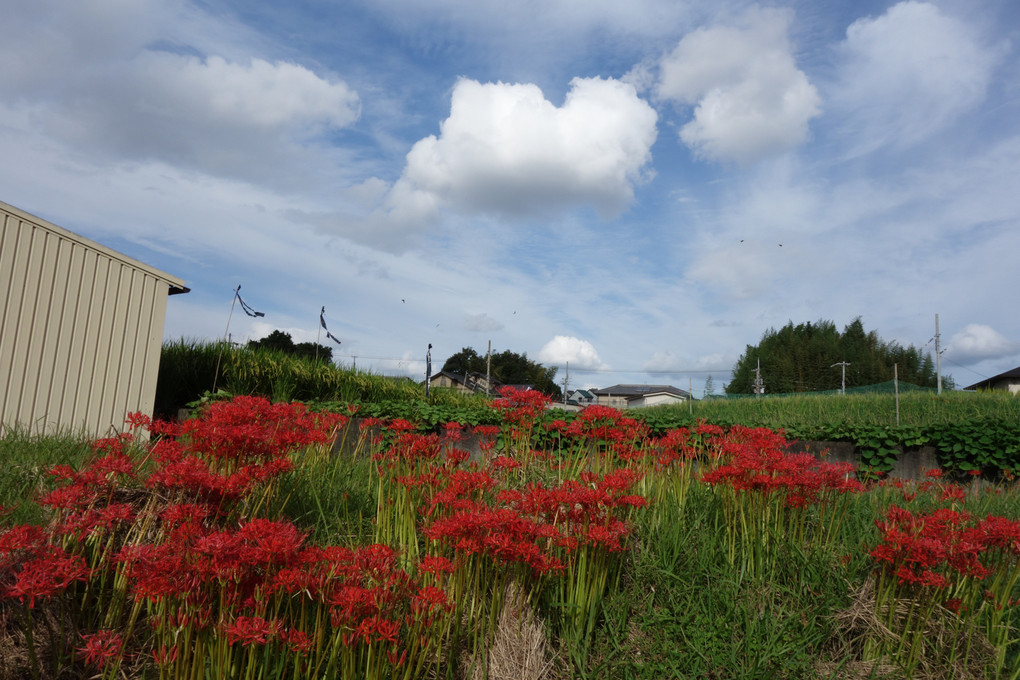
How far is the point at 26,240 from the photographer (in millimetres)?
7391

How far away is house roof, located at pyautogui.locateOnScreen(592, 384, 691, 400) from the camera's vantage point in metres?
82.8

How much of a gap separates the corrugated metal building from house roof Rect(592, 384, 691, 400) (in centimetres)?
7364

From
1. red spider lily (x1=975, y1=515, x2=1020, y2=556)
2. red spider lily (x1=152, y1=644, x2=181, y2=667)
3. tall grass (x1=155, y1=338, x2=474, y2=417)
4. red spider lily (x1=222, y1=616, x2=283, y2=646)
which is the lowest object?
red spider lily (x1=152, y1=644, x2=181, y2=667)

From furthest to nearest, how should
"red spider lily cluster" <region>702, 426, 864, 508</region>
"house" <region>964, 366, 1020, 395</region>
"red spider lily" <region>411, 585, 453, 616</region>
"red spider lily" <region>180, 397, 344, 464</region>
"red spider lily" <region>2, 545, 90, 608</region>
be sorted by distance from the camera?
A: "house" <region>964, 366, 1020, 395</region>
"red spider lily cluster" <region>702, 426, 864, 508</region>
"red spider lily" <region>180, 397, 344, 464</region>
"red spider lily" <region>411, 585, 453, 616</region>
"red spider lily" <region>2, 545, 90, 608</region>

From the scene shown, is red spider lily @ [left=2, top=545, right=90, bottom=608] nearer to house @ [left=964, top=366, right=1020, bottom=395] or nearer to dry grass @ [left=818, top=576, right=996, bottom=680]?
dry grass @ [left=818, top=576, right=996, bottom=680]

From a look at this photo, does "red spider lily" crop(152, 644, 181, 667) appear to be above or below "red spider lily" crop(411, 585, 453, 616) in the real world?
below

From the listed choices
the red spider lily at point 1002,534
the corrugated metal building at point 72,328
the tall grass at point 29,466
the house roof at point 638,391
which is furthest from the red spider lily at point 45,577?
the house roof at point 638,391

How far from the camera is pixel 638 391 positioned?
86.1 m

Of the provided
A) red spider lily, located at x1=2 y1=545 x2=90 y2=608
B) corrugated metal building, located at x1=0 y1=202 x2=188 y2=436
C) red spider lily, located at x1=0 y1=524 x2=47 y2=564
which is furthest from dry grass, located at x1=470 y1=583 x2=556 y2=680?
corrugated metal building, located at x1=0 y1=202 x2=188 y2=436

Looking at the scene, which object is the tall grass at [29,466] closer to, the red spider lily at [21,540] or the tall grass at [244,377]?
the red spider lily at [21,540]

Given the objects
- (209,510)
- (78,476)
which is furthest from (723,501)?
(78,476)

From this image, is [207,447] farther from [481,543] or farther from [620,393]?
[620,393]

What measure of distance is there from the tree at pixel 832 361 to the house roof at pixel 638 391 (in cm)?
990

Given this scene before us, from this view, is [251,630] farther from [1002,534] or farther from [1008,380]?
[1008,380]
